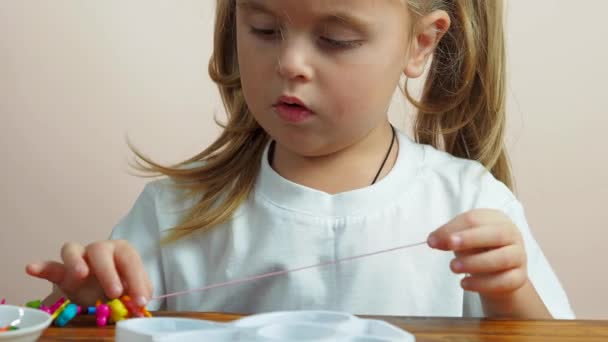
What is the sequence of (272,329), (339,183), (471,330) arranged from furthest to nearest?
(339,183)
(471,330)
(272,329)

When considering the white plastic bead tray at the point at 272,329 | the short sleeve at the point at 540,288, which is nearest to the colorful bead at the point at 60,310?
the white plastic bead tray at the point at 272,329

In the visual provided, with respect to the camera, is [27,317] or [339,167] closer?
[27,317]

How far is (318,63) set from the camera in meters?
0.92

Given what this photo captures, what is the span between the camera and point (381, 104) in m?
1.00

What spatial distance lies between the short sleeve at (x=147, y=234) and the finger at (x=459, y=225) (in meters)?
0.40

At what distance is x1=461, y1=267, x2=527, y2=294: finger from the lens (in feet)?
2.71

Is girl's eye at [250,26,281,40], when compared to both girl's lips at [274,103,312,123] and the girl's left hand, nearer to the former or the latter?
girl's lips at [274,103,312,123]

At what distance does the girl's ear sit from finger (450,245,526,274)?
0.30 m

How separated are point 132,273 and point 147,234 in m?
0.28

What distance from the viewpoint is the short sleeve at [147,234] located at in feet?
3.51

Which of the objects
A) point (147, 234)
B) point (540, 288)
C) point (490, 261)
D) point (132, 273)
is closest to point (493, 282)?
point (490, 261)

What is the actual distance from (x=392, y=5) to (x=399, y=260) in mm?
272

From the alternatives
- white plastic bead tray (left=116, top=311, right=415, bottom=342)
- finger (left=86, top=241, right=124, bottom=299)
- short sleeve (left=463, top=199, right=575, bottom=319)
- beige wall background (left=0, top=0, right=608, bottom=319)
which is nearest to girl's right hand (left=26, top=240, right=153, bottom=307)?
finger (left=86, top=241, right=124, bottom=299)

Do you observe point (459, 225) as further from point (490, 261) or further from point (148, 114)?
point (148, 114)
